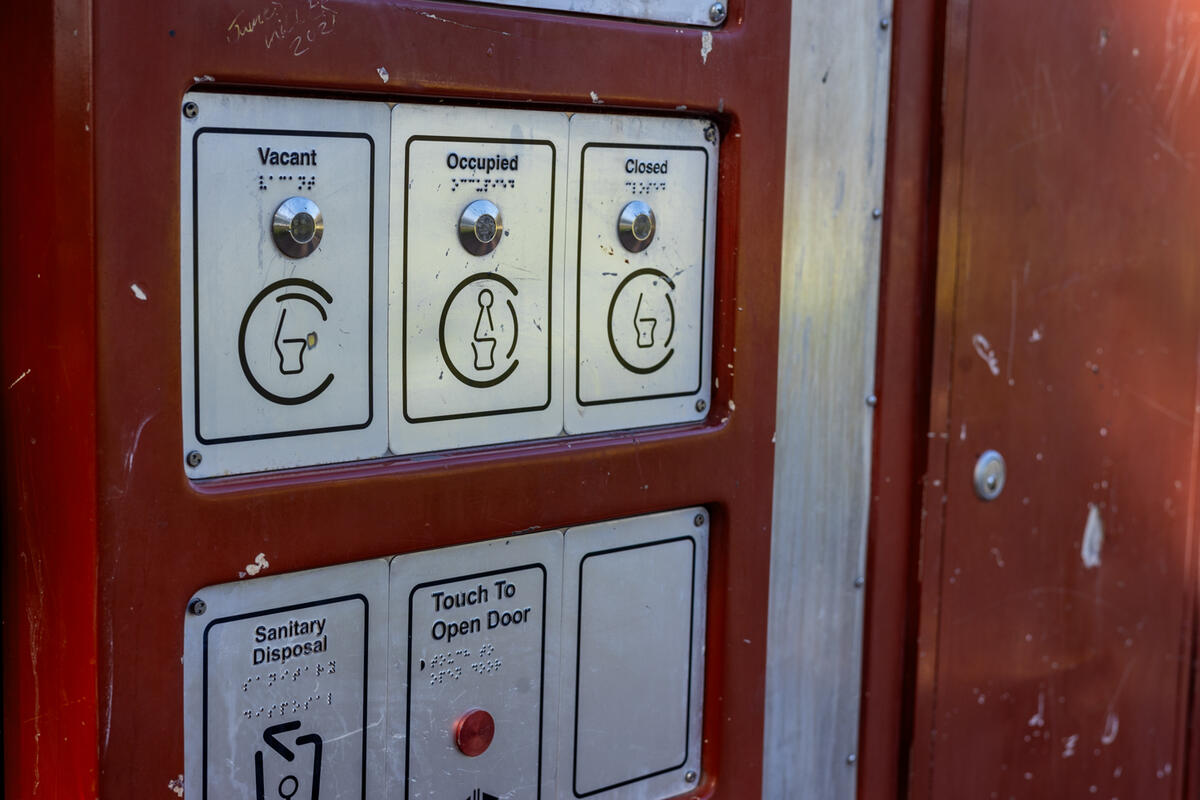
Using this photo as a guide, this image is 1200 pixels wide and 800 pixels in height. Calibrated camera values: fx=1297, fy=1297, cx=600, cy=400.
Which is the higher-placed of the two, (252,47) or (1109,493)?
(252,47)

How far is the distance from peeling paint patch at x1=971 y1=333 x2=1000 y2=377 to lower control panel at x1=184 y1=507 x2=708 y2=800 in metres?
0.45

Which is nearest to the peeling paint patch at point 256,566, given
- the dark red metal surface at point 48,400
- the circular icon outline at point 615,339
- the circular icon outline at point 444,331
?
the dark red metal surface at point 48,400

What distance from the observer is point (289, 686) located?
39.4 inches

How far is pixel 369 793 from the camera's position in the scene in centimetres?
106

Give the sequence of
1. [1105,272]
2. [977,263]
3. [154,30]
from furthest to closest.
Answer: [1105,272]
[977,263]
[154,30]

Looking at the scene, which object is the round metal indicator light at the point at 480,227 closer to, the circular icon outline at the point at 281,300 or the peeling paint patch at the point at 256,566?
A: the circular icon outline at the point at 281,300

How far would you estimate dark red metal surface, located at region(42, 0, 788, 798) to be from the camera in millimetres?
876

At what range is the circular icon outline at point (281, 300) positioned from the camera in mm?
947

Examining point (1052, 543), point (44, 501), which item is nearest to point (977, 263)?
point (1052, 543)

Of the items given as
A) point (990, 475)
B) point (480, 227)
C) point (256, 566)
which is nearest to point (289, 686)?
point (256, 566)

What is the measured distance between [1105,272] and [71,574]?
4.19ft

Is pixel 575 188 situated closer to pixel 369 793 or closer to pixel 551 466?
pixel 551 466

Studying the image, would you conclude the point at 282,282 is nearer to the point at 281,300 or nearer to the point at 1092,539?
the point at 281,300

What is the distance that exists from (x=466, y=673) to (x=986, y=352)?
0.75 metres
